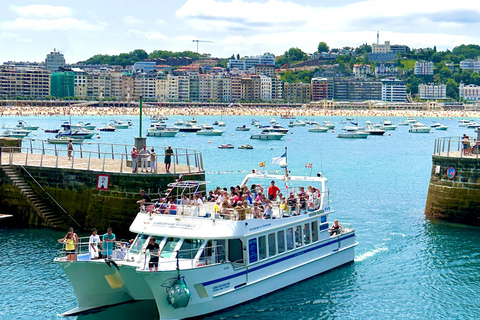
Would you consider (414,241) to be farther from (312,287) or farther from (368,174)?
(368,174)

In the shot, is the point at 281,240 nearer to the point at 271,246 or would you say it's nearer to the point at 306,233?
the point at 271,246

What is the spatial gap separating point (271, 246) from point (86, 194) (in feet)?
39.3

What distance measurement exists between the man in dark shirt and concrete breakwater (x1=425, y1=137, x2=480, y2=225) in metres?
19.1

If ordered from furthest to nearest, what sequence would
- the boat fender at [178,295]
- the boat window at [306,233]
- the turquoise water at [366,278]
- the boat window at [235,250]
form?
the boat window at [306,233]
the turquoise water at [366,278]
the boat window at [235,250]
the boat fender at [178,295]

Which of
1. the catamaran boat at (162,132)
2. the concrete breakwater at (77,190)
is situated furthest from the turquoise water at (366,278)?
the catamaran boat at (162,132)

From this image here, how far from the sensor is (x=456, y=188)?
34.8 m

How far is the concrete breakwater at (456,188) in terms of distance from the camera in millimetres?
34344

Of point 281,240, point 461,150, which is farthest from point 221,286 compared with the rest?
point 461,150

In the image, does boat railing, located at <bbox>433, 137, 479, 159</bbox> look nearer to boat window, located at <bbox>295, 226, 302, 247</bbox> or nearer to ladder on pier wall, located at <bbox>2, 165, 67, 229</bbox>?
boat window, located at <bbox>295, 226, 302, 247</bbox>

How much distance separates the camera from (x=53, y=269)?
1056 inches

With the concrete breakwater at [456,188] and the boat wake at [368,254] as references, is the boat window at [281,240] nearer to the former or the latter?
the boat wake at [368,254]

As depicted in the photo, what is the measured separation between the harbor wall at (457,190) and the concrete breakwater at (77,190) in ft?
40.8

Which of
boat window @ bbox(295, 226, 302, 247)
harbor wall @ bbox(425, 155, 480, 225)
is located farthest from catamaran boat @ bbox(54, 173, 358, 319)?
harbor wall @ bbox(425, 155, 480, 225)

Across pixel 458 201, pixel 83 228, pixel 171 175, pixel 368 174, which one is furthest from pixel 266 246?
pixel 368 174
